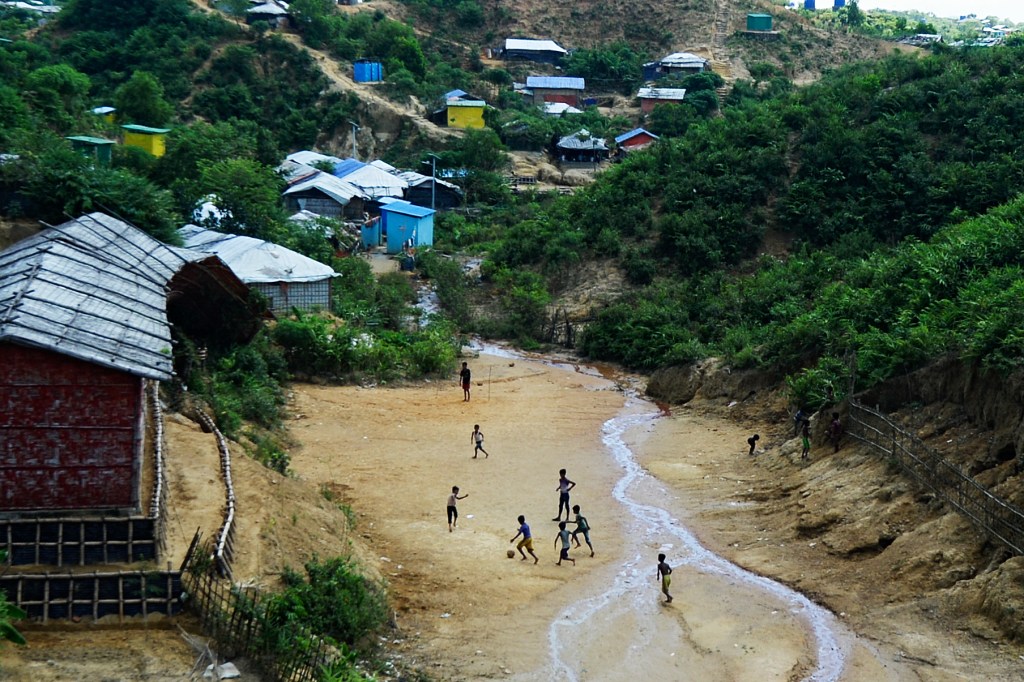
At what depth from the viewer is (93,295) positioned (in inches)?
655

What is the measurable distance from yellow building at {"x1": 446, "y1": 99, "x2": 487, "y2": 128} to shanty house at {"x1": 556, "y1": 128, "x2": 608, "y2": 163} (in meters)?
5.21

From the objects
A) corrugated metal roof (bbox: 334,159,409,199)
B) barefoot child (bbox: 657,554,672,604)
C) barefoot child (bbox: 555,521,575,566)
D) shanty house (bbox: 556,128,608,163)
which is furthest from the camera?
shanty house (bbox: 556,128,608,163)

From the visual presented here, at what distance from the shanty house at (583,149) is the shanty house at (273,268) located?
2936 centimetres

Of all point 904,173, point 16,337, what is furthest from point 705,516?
point 904,173

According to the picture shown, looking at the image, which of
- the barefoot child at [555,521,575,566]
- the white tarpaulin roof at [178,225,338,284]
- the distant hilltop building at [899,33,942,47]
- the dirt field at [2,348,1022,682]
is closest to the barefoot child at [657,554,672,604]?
the dirt field at [2,348,1022,682]

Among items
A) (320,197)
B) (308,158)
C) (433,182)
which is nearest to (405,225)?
(320,197)

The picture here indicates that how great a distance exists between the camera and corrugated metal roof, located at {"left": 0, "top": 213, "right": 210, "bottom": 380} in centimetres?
1436

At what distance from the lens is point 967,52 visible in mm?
45688

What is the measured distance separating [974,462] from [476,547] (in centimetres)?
813

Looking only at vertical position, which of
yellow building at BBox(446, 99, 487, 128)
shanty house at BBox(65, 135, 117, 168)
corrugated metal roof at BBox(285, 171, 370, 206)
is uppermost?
yellow building at BBox(446, 99, 487, 128)

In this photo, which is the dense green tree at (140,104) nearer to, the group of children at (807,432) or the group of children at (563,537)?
the group of children at (807,432)

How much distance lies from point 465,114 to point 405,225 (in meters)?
16.9

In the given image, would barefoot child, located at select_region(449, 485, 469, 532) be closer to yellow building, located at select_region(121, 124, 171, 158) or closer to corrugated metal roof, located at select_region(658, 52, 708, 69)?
yellow building, located at select_region(121, 124, 171, 158)

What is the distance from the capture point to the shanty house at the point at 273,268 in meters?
33.6
